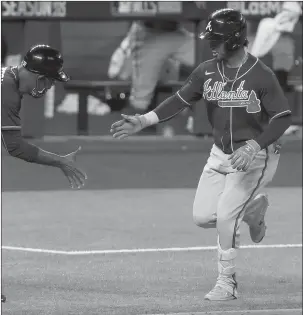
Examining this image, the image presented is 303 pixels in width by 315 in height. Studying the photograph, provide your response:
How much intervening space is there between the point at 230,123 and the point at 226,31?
0.61m

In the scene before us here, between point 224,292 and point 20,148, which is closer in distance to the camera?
point 20,148

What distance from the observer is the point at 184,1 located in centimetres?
1408

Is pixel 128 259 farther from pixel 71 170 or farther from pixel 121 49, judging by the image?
pixel 121 49

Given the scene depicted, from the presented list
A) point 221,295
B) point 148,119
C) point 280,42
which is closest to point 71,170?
point 148,119

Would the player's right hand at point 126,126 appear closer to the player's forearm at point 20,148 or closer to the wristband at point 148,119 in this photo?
the wristband at point 148,119

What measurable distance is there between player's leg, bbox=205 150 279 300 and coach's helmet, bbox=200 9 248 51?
2.92 feet

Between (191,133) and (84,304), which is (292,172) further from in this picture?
(84,304)

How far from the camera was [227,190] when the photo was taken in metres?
7.13

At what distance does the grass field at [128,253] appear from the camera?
760cm

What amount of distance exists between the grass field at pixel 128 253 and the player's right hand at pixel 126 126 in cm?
120

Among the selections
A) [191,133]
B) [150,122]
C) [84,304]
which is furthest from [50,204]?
[150,122]

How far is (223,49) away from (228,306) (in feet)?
5.62

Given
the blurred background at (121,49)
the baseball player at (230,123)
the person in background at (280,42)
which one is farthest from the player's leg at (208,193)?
the person in background at (280,42)

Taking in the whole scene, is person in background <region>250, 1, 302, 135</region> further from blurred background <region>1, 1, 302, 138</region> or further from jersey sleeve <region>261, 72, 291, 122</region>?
jersey sleeve <region>261, 72, 291, 122</region>
